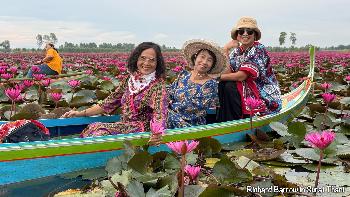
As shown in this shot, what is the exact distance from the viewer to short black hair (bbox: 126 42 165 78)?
11.7 feet

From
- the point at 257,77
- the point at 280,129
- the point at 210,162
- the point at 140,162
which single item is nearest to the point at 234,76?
the point at 257,77

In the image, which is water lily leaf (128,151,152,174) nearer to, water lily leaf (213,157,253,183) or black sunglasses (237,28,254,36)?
water lily leaf (213,157,253,183)

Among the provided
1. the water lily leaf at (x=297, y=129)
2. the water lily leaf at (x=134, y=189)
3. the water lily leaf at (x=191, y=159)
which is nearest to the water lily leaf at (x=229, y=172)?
the water lily leaf at (x=191, y=159)

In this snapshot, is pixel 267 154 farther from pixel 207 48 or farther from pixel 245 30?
pixel 245 30

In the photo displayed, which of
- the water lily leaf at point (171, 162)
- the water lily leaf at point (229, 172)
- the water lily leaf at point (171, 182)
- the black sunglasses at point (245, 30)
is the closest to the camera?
the water lily leaf at point (171, 182)

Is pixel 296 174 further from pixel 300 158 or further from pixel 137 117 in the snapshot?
→ pixel 137 117

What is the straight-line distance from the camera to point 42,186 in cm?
282

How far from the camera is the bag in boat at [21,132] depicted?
2956 mm

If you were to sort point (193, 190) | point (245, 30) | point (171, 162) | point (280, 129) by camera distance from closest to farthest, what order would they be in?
point (193, 190) < point (171, 162) < point (280, 129) < point (245, 30)

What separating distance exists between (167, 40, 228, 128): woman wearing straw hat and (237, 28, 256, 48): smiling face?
0.43m

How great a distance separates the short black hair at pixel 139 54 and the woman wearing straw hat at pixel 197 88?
0.36 metres

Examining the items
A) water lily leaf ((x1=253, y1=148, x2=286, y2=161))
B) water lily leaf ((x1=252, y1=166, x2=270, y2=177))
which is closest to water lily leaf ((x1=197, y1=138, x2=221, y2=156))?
water lily leaf ((x1=253, y1=148, x2=286, y2=161))

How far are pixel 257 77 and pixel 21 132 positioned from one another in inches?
90.4

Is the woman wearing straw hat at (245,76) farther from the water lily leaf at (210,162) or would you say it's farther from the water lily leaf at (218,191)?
the water lily leaf at (218,191)
